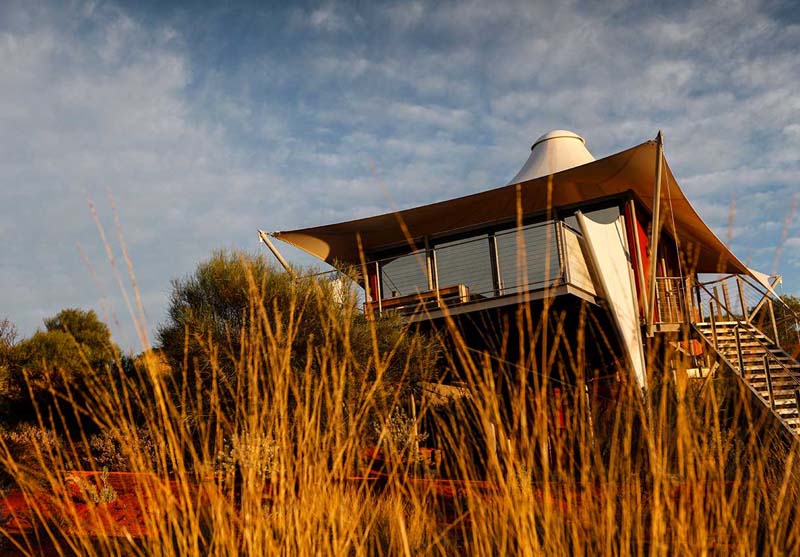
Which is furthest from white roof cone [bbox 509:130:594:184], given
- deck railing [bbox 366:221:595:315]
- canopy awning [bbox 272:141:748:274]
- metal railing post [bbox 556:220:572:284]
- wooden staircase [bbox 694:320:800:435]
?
wooden staircase [bbox 694:320:800:435]

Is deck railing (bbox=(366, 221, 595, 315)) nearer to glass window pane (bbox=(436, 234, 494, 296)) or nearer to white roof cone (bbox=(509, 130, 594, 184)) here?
glass window pane (bbox=(436, 234, 494, 296))

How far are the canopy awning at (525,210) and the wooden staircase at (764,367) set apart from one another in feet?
3.45

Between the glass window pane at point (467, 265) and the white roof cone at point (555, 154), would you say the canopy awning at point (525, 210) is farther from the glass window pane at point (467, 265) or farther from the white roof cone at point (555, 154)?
the white roof cone at point (555, 154)

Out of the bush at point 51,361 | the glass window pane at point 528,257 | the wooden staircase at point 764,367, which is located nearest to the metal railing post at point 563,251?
the glass window pane at point 528,257

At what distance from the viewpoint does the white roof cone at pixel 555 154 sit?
1201 cm

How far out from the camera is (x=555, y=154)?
1226cm

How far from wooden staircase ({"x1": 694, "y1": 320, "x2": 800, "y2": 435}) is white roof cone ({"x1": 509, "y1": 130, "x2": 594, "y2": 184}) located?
377 cm

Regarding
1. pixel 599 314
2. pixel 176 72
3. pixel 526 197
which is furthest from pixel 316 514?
pixel 526 197

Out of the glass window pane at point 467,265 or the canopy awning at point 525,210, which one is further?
the glass window pane at point 467,265

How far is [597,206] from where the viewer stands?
36.3ft

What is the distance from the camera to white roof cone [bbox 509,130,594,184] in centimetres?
1201

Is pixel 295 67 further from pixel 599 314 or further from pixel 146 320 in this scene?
pixel 599 314

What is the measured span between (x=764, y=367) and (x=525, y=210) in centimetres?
427

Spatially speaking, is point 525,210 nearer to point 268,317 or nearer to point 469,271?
point 469,271
